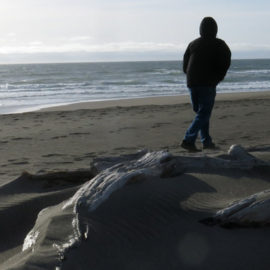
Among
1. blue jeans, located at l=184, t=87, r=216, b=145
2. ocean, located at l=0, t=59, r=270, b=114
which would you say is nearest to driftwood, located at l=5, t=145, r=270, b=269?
blue jeans, located at l=184, t=87, r=216, b=145

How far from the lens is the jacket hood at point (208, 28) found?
20.8ft

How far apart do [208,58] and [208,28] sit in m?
0.39

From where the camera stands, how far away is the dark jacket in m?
6.39

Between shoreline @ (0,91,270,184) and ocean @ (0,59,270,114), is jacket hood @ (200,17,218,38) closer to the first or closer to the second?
shoreline @ (0,91,270,184)

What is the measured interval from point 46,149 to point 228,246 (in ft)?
16.2

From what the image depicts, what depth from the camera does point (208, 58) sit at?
6418 millimetres

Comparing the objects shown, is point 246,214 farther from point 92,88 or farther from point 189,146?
point 92,88

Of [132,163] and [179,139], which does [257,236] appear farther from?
[179,139]

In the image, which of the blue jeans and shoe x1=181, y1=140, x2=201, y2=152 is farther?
shoe x1=181, y1=140, x2=201, y2=152

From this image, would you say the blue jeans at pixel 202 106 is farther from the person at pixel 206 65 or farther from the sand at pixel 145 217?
the sand at pixel 145 217

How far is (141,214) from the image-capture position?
3191 mm

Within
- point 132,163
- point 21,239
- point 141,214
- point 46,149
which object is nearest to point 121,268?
point 141,214

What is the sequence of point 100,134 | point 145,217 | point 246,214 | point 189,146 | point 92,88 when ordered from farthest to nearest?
point 92,88 → point 100,134 → point 189,146 → point 145,217 → point 246,214

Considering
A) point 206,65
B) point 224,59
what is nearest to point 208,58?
point 206,65
